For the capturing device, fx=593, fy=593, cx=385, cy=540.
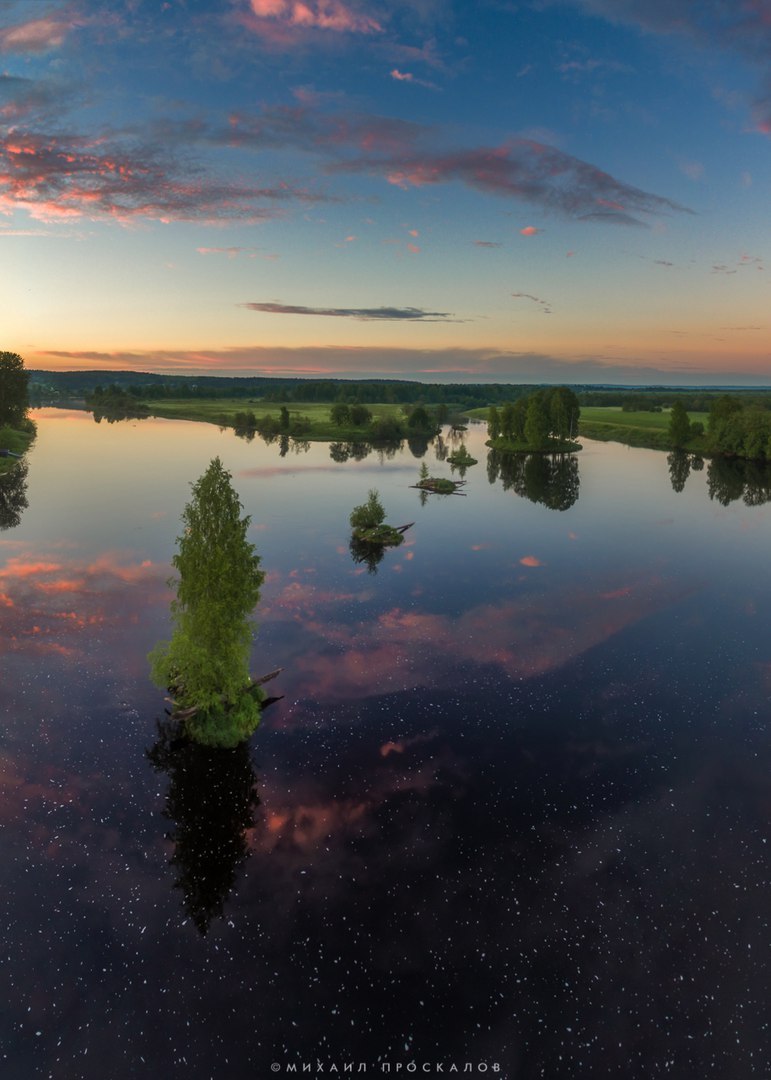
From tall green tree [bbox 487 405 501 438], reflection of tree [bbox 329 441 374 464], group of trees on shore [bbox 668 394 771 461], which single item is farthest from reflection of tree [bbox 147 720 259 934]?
group of trees on shore [bbox 668 394 771 461]

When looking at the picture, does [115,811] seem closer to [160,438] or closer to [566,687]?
[566,687]

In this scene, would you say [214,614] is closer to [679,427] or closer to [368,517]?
[368,517]

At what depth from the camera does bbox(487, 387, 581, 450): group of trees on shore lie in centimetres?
15275

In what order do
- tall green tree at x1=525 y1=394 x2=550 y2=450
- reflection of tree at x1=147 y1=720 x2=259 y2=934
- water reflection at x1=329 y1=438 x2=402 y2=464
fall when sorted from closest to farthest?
reflection of tree at x1=147 y1=720 x2=259 y2=934, water reflection at x1=329 y1=438 x2=402 y2=464, tall green tree at x1=525 y1=394 x2=550 y2=450

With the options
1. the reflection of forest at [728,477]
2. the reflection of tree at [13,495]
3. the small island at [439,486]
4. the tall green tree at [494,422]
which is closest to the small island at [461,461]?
the small island at [439,486]

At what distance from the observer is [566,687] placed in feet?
132

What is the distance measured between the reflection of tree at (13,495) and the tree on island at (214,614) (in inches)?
2168

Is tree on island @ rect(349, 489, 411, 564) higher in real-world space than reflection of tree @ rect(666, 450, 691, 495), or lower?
lower

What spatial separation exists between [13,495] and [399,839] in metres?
89.7

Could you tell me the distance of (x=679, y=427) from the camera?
166250 mm

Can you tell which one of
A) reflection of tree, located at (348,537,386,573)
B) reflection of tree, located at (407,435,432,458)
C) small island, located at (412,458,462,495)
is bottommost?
reflection of tree, located at (348,537,386,573)

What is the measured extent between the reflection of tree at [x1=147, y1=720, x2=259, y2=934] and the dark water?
6.1 inches

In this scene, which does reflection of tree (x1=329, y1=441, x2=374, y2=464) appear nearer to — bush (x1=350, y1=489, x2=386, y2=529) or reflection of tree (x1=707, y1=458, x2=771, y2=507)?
bush (x1=350, y1=489, x2=386, y2=529)

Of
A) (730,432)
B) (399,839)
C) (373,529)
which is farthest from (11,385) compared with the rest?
(730,432)
